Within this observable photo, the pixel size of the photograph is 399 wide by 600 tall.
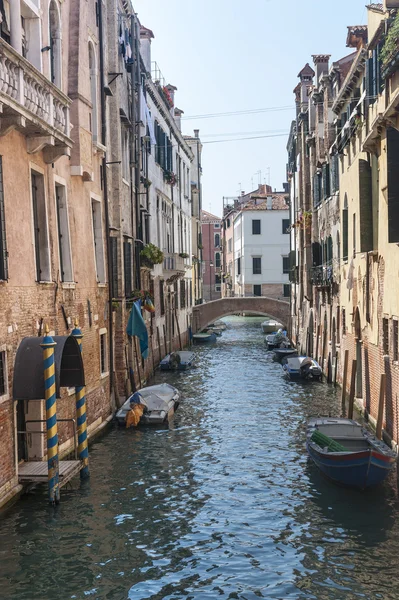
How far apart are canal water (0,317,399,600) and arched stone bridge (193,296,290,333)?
26098mm

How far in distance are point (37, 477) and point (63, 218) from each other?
4993 millimetres

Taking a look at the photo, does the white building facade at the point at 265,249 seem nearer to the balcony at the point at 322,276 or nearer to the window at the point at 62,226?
the balcony at the point at 322,276

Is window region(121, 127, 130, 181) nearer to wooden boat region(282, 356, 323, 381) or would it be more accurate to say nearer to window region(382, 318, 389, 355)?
wooden boat region(282, 356, 323, 381)

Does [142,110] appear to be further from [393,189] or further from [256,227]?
[256,227]

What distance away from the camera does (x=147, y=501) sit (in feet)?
38.7

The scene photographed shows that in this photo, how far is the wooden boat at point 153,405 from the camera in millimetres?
17562

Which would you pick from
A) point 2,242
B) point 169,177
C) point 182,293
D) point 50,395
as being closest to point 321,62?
point 169,177

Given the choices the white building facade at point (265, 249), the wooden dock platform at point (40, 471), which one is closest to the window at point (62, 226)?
the wooden dock platform at point (40, 471)

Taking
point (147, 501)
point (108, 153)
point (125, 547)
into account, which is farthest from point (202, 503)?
point (108, 153)

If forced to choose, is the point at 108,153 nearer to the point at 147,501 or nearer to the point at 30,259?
the point at 30,259

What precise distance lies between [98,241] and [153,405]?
4286 millimetres

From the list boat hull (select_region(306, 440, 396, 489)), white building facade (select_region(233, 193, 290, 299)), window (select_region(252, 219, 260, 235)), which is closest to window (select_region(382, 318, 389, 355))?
boat hull (select_region(306, 440, 396, 489))

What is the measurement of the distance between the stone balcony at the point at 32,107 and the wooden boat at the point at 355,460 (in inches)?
260

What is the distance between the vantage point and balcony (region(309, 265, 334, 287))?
24.2 meters
